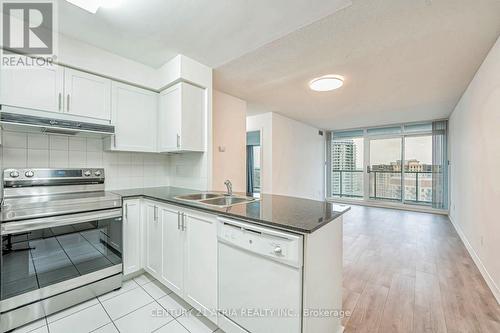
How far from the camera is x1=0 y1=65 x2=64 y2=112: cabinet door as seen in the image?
1.75 meters

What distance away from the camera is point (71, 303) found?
1769 millimetres

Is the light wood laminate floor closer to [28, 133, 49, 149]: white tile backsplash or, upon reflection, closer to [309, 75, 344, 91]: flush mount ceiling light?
[309, 75, 344, 91]: flush mount ceiling light

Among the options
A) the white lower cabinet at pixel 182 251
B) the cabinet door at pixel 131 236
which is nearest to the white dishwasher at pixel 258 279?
the white lower cabinet at pixel 182 251

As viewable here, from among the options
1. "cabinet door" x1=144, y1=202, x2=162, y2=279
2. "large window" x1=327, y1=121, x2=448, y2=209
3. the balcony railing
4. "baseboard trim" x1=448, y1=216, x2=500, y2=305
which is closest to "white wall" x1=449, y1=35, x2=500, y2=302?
"baseboard trim" x1=448, y1=216, x2=500, y2=305

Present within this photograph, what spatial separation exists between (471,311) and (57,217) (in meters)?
3.54

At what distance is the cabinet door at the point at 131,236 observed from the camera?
2.13 m

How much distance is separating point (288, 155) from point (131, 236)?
12.5 feet

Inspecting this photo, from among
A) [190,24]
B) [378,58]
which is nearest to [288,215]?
[190,24]

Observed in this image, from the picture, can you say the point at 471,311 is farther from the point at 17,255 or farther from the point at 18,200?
the point at 18,200

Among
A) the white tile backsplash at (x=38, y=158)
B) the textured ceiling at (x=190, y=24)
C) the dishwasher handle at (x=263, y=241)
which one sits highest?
the textured ceiling at (x=190, y=24)

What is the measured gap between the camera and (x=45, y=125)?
1.73 metres

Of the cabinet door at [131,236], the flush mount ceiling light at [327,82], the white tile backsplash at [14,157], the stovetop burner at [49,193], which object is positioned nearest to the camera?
the stovetop burner at [49,193]

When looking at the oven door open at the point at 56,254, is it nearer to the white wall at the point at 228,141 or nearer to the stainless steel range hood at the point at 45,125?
the stainless steel range hood at the point at 45,125

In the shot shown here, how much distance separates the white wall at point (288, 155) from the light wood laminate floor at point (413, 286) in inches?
70.7
